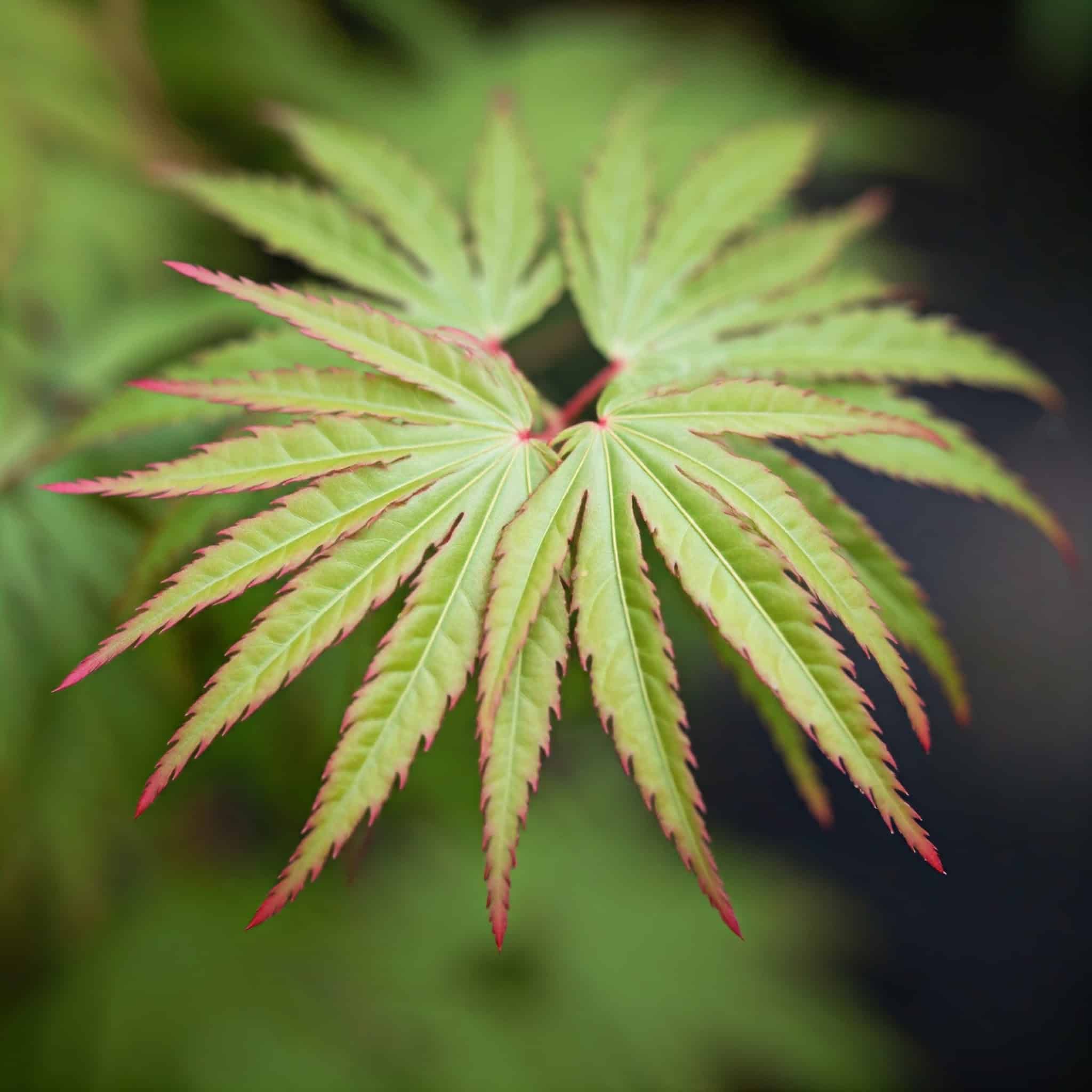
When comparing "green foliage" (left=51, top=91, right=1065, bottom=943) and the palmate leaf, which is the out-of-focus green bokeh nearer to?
the palmate leaf

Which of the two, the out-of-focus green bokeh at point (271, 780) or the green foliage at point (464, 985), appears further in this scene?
the green foliage at point (464, 985)

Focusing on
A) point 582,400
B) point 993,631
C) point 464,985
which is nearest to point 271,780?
point 464,985

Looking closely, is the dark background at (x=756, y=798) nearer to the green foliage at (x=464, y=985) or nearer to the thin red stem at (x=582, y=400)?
the green foliage at (x=464, y=985)

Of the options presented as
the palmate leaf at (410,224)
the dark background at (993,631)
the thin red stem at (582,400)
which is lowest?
the dark background at (993,631)


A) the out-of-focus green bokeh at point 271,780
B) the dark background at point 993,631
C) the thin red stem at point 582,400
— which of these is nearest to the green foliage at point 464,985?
the out-of-focus green bokeh at point 271,780

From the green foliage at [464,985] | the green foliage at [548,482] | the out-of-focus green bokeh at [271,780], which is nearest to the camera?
the green foliage at [548,482]

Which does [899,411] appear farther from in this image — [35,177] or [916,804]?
[916,804]
